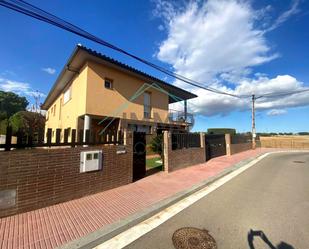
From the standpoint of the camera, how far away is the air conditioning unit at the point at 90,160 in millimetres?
4840

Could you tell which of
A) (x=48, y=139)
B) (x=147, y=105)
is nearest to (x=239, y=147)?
(x=147, y=105)

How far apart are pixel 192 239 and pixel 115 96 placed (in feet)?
34.1

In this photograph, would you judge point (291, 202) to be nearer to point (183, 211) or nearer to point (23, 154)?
point (183, 211)

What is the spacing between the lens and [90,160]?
498cm

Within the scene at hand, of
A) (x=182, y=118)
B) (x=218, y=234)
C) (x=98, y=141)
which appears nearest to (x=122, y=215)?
(x=218, y=234)

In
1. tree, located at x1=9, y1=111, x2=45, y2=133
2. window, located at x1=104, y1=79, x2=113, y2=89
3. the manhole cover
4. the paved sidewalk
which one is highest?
window, located at x1=104, y1=79, x2=113, y2=89

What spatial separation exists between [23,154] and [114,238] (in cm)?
250

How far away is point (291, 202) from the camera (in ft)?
16.1

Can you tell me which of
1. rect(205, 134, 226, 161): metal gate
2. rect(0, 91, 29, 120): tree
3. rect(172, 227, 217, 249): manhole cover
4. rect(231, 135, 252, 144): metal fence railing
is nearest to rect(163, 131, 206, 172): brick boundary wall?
rect(205, 134, 226, 161): metal gate

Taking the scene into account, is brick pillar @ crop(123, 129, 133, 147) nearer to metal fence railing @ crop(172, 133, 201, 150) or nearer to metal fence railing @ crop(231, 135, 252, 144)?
metal fence railing @ crop(172, 133, 201, 150)

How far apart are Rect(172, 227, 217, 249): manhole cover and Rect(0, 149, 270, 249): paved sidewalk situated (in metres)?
1.21

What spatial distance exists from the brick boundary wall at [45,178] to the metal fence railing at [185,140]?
4.09 metres

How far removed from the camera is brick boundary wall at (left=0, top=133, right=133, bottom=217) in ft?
12.0

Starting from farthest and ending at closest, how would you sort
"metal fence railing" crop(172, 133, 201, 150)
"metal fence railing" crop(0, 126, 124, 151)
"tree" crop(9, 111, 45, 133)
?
"metal fence railing" crop(172, 133, 201, 150) → "tree" crop(9, 111, 45, 133) → "metal fence railing" crop(0, 126, 124, 151)
